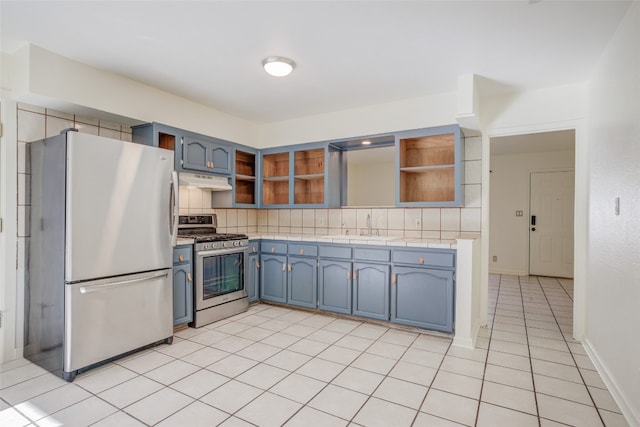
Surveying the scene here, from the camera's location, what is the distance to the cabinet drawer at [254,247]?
157 inches

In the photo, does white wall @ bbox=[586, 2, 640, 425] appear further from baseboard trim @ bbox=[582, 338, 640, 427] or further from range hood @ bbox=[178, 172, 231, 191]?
range hood @ bbox=[178, 172, 231, 191]

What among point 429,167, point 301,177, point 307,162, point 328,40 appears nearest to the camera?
point 328,40

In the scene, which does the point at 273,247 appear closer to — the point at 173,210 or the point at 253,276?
the point at 253,276

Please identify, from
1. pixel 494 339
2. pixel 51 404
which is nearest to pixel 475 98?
pixel 494 339

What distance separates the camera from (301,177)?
14.1 feet

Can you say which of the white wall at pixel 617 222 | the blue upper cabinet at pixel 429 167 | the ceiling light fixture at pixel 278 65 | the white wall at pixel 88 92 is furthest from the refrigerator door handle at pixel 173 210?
the white wall at pixel 617 222

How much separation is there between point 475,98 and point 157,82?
112 inches

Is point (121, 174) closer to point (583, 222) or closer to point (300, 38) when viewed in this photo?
point (300, 38)

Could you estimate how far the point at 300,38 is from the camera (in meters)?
2.31

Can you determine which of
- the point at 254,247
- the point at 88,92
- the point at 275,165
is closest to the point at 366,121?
the point at 275,165

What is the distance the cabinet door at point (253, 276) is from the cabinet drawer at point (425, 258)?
65.5 inches

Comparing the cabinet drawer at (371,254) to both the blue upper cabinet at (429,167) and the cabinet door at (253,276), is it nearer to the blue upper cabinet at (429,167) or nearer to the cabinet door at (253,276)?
the blue upper cabinet at (429,167)

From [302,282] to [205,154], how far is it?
69.7 inches

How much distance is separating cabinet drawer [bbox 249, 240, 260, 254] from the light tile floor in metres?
0.98
